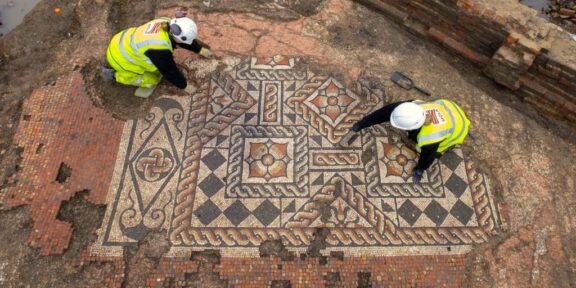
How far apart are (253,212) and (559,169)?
11.4ft

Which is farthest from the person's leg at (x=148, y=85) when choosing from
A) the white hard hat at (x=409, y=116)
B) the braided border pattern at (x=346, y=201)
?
the white hard hat at (x=409, y=116)

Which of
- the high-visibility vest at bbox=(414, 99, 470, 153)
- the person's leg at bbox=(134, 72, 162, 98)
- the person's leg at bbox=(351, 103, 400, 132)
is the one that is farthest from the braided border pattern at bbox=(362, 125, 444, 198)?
the person's leg at bbox=(134, 72, 162, 98)

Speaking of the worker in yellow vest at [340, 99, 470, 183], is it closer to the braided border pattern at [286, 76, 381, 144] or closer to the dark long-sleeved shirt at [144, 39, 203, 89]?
the braided border pattern at [286, 76, 381, 144]

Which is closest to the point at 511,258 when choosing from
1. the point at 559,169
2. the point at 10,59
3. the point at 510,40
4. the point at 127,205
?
the point at 559,169

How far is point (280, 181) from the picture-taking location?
3980 mm

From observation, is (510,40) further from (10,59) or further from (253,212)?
(10,59)

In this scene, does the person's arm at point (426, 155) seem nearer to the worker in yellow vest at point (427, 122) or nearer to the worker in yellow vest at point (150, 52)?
the worker in yellow vest at point (427, 122)

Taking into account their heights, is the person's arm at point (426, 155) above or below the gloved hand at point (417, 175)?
above

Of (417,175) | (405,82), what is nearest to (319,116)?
(405,82)

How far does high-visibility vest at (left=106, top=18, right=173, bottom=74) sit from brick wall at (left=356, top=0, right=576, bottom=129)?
3.21 m

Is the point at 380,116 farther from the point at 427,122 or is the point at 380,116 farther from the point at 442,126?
the point at 442,126

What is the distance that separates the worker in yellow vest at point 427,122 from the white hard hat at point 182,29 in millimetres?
2006

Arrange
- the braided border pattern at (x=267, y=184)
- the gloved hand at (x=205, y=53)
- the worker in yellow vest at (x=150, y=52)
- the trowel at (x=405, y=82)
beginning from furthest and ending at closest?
1. the trowel at (x=405, y=82)
2. the gloved hand at (x=205, y=53)
3. the braided border pattern at (x=267, y=184)
4. the worker in yellow vest at (x=150, y=52)

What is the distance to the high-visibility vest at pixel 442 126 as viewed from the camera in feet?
11.4
